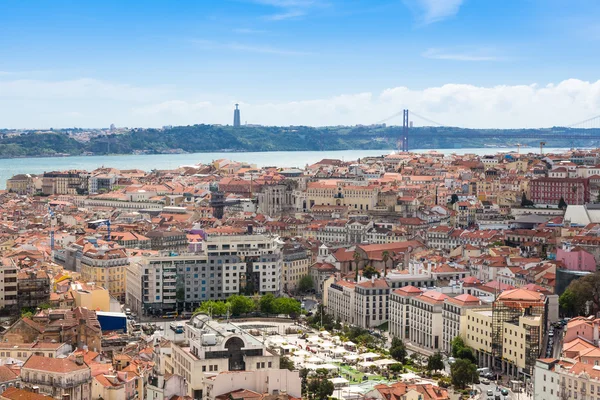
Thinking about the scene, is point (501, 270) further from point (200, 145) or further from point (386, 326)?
point (200, 145)

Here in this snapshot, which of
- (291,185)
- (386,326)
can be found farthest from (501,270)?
(291,185)

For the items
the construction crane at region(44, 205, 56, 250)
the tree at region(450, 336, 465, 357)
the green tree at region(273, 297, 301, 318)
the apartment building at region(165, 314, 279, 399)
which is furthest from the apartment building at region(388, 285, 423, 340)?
the construction crane at region(44, 205, 56, 250)

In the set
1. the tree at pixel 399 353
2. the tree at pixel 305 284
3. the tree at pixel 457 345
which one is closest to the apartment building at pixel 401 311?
the tree at pixel 457 345

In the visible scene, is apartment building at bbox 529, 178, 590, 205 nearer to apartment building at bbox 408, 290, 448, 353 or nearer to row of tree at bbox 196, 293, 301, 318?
row of tree at bbox 196, 293, 301, 318

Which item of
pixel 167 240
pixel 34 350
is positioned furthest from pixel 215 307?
pixel 167 240

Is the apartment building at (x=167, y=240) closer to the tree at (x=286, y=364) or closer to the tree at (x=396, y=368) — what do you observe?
the tree at (x=396, y=368)
